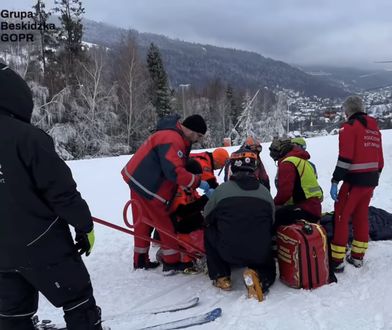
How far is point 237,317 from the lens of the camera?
321 cm

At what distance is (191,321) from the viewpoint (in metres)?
3.20

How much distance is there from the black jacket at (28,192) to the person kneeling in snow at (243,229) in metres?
1.47

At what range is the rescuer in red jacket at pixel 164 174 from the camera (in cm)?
404

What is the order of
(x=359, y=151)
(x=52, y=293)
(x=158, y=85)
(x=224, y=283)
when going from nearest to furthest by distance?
(x=52, y=293)
(x=224, y=283)
(x=359, y=151)
(x=158, y=85)

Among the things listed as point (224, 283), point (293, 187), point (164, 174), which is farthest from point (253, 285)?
point (164, 174)

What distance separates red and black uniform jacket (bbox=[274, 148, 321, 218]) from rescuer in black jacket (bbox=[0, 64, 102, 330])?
224 centimetres

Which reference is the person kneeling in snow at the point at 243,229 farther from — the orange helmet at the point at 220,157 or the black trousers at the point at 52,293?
the black trousers at the point at 52,293

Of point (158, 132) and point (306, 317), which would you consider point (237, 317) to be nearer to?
point (306, 317)

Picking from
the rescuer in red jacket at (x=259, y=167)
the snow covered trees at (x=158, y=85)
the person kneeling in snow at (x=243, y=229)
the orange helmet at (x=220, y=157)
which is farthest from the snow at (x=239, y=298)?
the snow covered trees at (x=158, y=85)

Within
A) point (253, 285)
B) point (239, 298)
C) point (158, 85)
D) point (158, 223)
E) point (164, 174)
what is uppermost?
point (158, 85)

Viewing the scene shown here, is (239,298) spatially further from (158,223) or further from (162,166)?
(162,166)

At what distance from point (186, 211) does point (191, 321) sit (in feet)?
5.14

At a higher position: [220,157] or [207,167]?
[220,157]

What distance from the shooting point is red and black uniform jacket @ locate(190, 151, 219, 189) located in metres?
4.91
